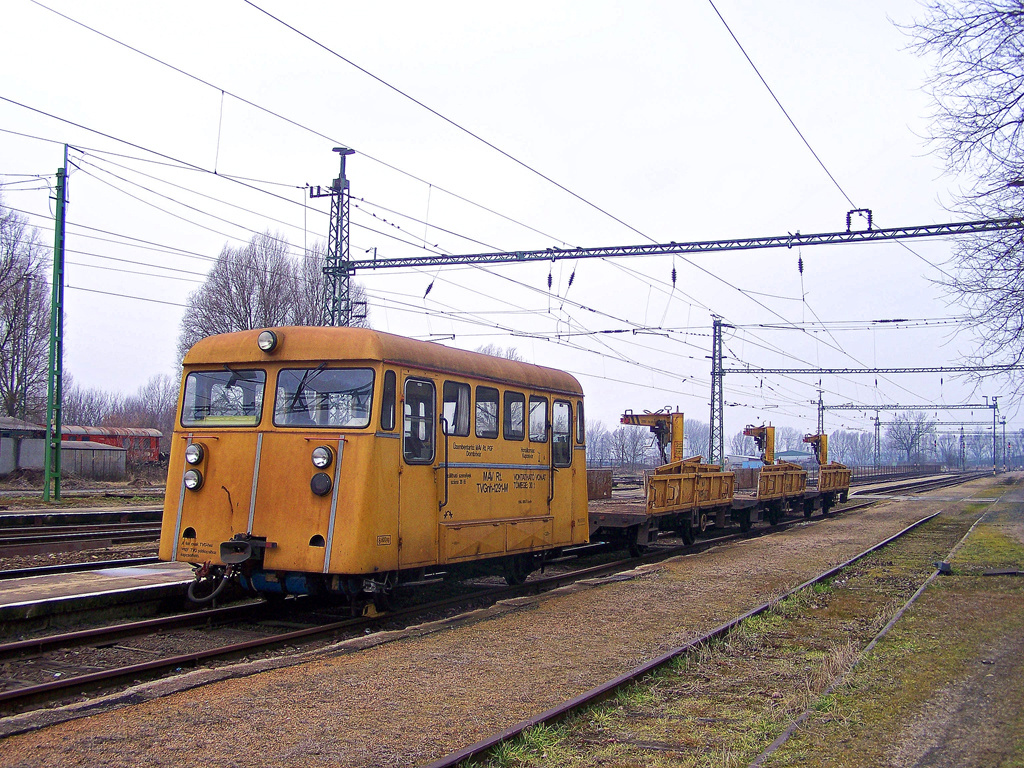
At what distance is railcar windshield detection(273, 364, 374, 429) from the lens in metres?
8.48

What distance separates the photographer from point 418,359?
9148mm

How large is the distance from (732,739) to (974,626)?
507 centimetres

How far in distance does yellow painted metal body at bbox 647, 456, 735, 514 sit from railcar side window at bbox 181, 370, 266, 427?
7999mm

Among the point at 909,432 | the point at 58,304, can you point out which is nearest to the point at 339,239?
the point at 58,304

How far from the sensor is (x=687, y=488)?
16844mm

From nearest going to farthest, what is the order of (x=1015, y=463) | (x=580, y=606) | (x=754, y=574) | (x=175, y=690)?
1. (x=175, y=690)
2. (x=580, y=606)
3. (x=754, y=574)
4. (x=1015, y=463)

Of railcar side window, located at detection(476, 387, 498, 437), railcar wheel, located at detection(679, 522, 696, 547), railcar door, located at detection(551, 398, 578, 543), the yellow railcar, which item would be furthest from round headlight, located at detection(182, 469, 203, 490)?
railcar wheel, located at detection(679, 522, 696, 547)

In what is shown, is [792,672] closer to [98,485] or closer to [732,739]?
[732,739]

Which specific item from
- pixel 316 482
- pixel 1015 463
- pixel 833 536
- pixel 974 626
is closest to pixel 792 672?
pixel 974 626

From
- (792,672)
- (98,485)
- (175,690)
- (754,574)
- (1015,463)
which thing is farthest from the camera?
(1015,463)

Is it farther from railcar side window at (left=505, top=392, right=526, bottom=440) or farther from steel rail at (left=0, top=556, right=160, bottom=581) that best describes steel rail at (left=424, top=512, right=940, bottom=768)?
steel rail at (left=0, top=556, right=160, bottom=581)

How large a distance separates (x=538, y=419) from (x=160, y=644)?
17.9 ft

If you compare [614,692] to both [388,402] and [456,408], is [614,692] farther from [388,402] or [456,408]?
[456,408]

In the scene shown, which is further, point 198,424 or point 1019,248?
point 1019,248
